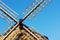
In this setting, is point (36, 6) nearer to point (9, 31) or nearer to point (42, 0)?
point (42, 0)

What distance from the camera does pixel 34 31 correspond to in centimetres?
1184

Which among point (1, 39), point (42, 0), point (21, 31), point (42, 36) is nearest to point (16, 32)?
point (21, 31)

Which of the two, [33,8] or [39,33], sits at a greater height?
[33,8]

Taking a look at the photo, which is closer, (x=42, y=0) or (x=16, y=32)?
(x=16, y=32)

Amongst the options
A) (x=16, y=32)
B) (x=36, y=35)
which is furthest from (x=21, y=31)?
(x=36, y=35)

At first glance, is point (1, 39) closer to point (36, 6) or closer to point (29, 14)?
point (29, 14)

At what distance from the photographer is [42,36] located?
39.7 ft

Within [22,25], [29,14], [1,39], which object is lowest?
[1,39]

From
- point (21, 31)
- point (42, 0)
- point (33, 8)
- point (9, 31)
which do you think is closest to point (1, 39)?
point (9, 31)

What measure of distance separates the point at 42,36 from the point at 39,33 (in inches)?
14.3

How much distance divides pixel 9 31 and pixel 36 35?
210 cm

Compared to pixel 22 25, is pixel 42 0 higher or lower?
higher

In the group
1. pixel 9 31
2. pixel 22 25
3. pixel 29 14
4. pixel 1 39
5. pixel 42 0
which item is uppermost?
pixel 42 0

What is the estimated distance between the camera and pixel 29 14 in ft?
40.1
